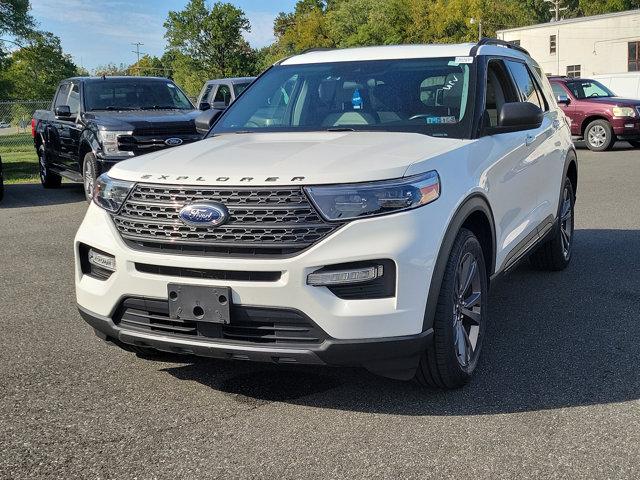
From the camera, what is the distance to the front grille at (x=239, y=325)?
3371 millimetres

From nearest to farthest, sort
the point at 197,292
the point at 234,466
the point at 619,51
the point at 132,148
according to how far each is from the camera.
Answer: the point at 234,466
the point at 197,292
the point at 132,148
the point at 619,51

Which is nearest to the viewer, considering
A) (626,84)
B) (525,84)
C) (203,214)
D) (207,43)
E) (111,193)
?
(203,214)

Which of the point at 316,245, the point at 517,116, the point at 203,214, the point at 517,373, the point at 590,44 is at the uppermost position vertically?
the point at 590,44

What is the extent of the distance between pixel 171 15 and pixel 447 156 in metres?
81.2

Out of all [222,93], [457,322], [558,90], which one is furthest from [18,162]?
[457,322]

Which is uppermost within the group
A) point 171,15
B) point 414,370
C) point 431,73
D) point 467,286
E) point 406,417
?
point 171,15

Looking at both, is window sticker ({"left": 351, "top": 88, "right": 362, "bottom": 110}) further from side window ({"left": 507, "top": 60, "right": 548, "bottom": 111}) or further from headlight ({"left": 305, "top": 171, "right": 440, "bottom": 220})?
headlight ({"left": 305, "top": 171, "right": 440, "bottom": 220})

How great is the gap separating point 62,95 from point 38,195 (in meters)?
1.75

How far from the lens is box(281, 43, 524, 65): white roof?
4.94 m

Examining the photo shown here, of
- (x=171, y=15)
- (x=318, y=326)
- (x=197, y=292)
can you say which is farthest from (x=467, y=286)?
(x=171, y=15)

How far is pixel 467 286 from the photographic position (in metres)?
4.01

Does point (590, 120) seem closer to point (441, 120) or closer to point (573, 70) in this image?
point (441, 120)

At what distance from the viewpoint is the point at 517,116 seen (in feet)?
14.3

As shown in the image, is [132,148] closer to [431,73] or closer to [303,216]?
[431,73]
